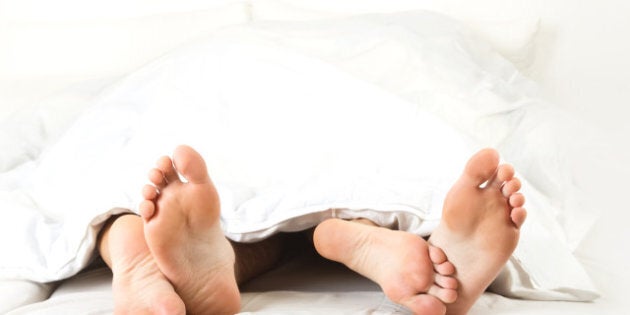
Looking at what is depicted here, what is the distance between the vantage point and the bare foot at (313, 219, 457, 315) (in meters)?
0.90

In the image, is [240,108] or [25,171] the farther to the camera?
[25,171]

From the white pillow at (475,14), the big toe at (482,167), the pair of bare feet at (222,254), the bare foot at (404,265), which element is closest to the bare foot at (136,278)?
the pair of bare feet at (222,254)

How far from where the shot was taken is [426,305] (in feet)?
2.96

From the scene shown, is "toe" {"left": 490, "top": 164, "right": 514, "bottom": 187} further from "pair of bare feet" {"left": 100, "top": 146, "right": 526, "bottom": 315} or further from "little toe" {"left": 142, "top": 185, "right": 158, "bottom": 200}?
"little toe" {"left": 142, "top": 185, "right": 158, "bottom": 200}

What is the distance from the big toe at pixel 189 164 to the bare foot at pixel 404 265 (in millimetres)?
188

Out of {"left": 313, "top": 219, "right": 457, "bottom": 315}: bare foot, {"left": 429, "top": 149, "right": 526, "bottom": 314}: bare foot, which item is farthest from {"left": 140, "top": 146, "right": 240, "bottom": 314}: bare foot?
{"left": 429, "top": 149, "right": 526, "bottom": 314}: bare foot

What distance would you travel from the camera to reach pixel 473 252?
0.91m

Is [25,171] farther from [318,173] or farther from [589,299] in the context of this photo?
[589,299]

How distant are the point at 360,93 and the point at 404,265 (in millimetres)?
413

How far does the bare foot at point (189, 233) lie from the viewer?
2.94 feet

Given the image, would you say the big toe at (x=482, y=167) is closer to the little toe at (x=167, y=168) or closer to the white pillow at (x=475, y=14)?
the little toe at (x=167, y=168)

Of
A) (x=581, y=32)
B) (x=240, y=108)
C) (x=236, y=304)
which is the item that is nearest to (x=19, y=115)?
(x=240, y=108)

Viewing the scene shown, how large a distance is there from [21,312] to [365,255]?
41 cm

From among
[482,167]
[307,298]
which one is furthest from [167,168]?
[482,167]
